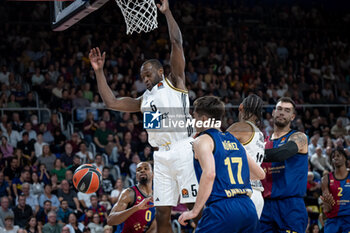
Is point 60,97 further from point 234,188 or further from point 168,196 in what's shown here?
point 234,188

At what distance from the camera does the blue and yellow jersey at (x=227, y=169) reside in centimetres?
421

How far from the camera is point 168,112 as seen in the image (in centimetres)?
566

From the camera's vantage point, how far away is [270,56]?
58.5ft

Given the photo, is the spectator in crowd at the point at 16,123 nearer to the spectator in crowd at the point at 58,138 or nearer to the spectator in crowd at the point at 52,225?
the spectator in crowd at the point at 58,138

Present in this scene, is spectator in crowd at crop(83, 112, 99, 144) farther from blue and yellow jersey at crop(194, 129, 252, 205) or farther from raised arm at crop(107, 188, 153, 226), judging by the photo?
blue and yellow jersey at crop(194, 129, 252, 205)

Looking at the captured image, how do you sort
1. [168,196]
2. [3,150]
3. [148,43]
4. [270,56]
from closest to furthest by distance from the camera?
[168,196], [3,150], [148,43], [270,56]

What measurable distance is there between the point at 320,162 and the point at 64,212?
683 centimetres

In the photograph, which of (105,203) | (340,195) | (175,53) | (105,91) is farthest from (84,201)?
(175,53)

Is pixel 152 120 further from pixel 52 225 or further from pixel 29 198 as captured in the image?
pixel 29 198

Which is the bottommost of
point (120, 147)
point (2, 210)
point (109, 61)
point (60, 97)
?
point (2, 210)

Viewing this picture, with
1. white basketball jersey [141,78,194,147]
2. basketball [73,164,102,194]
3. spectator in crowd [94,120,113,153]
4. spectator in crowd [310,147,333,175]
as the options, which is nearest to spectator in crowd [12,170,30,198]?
spectator in crowd [94,120,113,153]

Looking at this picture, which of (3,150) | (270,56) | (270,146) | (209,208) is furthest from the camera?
(270,56)

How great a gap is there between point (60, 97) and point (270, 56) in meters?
8.04

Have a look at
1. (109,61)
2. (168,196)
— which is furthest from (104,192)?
(168,196)
